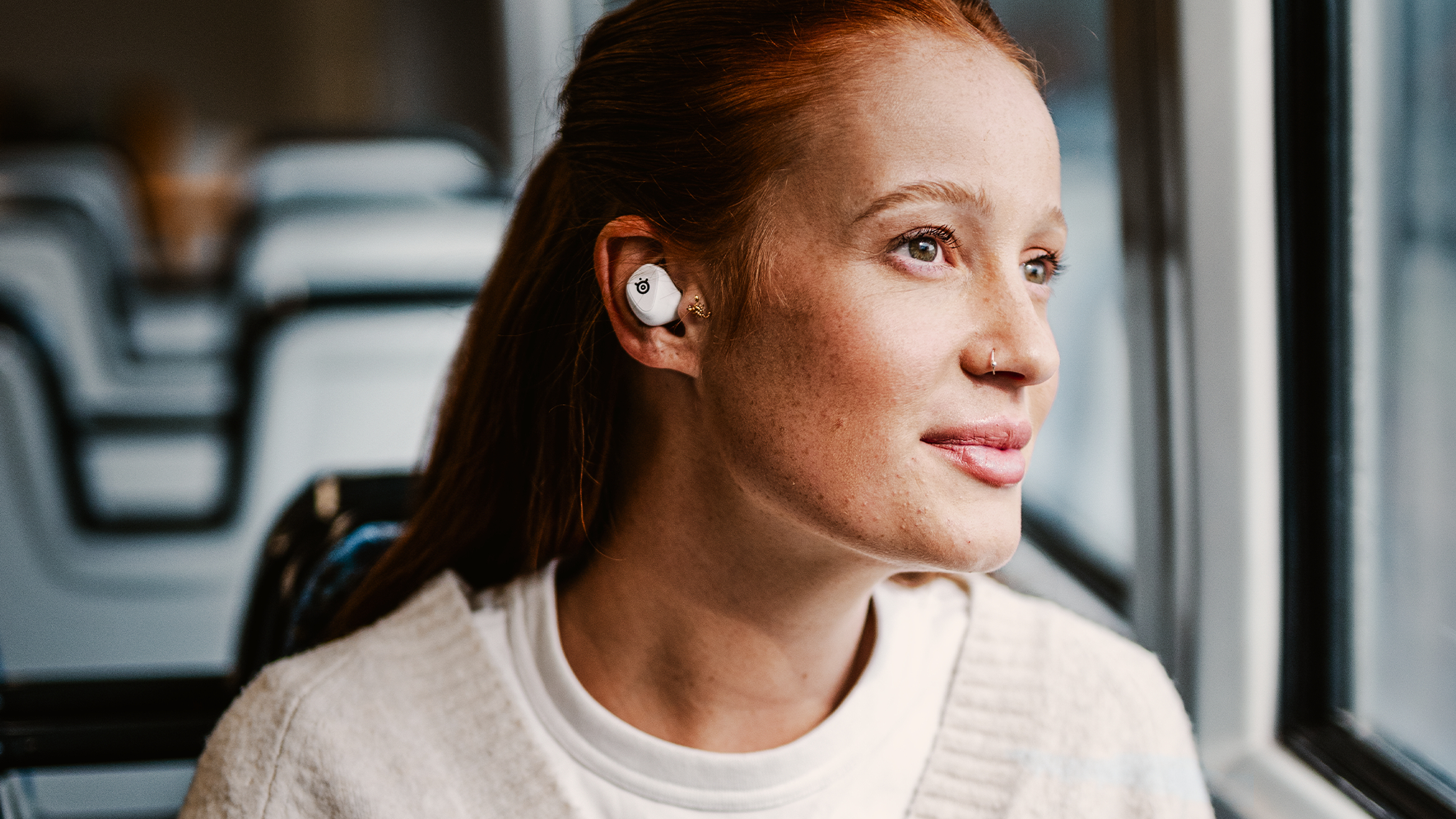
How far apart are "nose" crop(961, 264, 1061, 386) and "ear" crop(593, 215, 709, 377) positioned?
0.20m

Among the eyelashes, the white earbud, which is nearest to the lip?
the eyelashes

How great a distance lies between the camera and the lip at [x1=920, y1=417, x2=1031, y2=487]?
27.3 inches

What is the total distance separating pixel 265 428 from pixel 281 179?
68.6 inches

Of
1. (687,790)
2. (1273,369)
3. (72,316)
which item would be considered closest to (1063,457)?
(1273,369)

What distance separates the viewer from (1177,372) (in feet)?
A: 3.36

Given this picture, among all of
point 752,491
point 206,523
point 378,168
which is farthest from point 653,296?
point 378,168

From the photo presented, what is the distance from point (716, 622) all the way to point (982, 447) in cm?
26

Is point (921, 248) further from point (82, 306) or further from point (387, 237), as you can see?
point (82, 306)

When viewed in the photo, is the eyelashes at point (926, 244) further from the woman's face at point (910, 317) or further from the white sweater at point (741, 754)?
the white sweater at point (741, 754)

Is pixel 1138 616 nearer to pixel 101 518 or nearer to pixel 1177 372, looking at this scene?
pixel 1177 372

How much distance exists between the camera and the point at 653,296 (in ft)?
2.58

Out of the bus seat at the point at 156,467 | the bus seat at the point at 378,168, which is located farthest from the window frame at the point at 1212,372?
the bus seat at the point at 156,467

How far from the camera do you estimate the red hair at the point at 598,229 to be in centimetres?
75

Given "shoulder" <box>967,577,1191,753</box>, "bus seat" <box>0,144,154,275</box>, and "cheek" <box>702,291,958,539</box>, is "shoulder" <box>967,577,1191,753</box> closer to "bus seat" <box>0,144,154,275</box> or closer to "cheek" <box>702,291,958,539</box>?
"cheek" <box>702,291,958,539</box>
